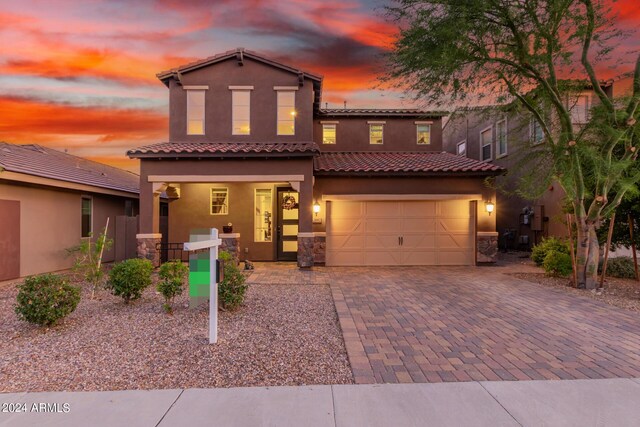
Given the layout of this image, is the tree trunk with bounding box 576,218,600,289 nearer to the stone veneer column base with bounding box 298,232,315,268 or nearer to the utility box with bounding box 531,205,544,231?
the utility box with bounding box 531,205,544,231

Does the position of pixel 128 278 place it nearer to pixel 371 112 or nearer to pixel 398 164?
pixel 398 164

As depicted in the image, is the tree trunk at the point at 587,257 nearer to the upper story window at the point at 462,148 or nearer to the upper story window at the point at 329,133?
the upper story window at the point at 329,133

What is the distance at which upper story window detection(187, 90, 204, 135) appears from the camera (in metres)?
12.3

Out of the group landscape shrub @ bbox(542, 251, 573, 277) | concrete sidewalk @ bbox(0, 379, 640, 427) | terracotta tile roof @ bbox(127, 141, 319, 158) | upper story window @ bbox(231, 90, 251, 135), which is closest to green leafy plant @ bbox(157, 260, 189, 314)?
concrete sidewalk @ bbox(0, 379, 640, 427)

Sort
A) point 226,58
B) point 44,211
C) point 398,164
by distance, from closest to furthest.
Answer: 1. point 44,211
2. point 226,58
3. point 398,164

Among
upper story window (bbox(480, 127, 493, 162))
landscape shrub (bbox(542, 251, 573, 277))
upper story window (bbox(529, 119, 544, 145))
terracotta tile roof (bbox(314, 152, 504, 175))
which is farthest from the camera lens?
upper story window (bbox(480, 127, 493, 162))

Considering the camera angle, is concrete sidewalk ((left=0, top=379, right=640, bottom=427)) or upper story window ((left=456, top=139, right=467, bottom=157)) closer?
concrete sidewalk ((left=0, top=379, right=640, bottom=427))

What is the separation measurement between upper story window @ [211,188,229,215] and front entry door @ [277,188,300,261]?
2114 mm

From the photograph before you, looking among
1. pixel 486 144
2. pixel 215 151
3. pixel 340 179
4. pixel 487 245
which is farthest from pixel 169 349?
pixel 486 144

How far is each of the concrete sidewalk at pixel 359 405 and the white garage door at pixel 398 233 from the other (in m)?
8.97

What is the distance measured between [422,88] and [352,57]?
522 cm

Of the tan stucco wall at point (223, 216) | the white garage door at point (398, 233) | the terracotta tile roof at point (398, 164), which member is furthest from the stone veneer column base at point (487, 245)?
the tan stucco wall at point (223, 216)

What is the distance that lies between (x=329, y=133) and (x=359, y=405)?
525 inches

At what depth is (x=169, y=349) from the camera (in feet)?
14.5
